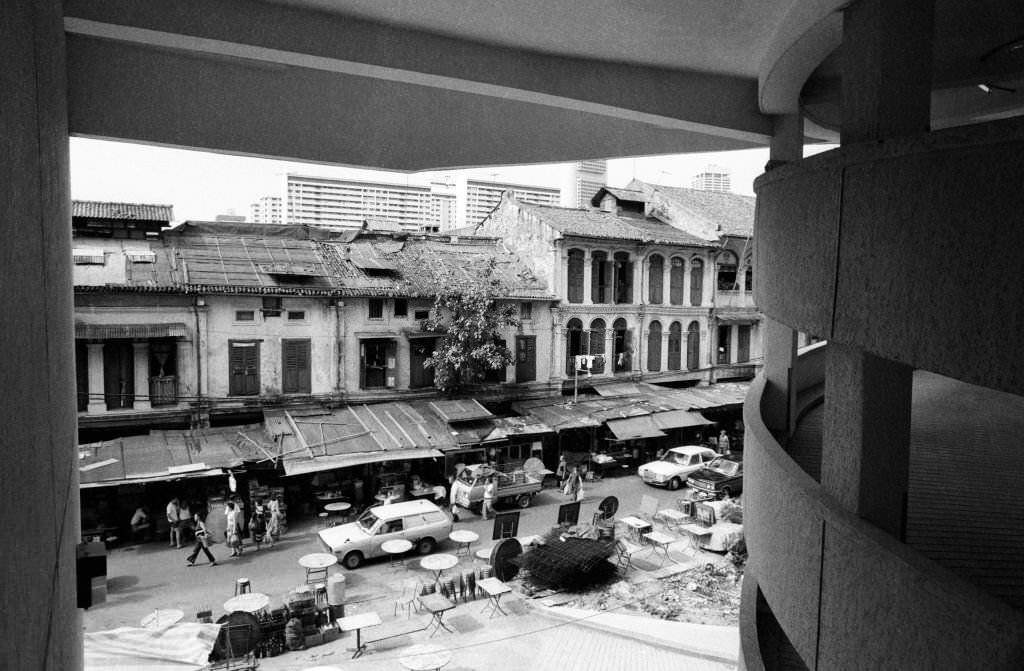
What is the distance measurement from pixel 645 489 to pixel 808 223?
18.9 metres

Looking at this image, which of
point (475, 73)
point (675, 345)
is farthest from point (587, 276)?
point (475, 73)

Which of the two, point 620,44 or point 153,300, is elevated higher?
point 620,44

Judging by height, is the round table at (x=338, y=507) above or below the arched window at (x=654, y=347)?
below

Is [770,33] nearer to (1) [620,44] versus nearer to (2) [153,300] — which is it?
(1) [620,44]

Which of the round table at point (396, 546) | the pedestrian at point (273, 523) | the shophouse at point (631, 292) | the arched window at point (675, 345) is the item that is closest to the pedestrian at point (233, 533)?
the pedestrian at point (273, 523)

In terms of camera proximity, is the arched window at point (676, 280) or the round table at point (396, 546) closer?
the round table at point (396, 546)

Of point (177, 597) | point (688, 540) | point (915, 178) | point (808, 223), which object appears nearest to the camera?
point (915, 178)

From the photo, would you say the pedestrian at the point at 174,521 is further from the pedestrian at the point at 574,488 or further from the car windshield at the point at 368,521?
the pedestrian at the point at 574,488

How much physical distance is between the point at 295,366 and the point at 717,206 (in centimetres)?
1959

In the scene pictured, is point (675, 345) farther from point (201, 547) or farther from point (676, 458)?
point (201, 547)

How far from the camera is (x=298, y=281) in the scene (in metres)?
21.8

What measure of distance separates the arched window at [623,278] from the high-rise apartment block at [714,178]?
100206 millimetres

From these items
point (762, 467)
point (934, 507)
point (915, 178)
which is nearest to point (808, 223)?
point (915, 178)

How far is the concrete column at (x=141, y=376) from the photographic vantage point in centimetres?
1903
